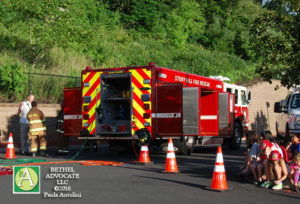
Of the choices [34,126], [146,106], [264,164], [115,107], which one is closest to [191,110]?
[146,106]

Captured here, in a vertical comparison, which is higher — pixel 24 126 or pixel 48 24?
pixel 48 24

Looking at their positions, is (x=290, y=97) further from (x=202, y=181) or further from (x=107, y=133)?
(x=202, y=181)

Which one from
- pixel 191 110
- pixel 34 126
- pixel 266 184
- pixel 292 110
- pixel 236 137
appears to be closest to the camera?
pixel 266 184

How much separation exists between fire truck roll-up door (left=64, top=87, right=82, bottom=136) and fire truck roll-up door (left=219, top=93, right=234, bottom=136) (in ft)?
18.1

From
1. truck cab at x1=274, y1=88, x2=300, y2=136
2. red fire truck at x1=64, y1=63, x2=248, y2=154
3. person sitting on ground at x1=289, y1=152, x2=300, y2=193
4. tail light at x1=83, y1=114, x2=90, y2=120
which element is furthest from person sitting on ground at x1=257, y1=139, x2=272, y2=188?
tail light at x1=83, y1=114, x2=90, y2=120

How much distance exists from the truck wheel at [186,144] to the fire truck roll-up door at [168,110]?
1.09 metres

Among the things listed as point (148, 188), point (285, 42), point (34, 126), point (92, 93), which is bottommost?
point (148, 188)

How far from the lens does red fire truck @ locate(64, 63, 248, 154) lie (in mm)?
15758

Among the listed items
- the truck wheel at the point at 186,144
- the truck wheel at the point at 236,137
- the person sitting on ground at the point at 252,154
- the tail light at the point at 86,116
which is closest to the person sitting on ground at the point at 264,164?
the person sitting on ground at the point at 252,154

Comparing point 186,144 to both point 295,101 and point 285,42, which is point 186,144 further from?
point 285,42

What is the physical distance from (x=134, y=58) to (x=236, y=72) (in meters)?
9.90

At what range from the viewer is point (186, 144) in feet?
56.7

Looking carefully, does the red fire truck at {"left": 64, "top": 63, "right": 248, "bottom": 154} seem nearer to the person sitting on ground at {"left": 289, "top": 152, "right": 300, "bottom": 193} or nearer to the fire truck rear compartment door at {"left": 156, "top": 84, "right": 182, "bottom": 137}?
the fire truck rear compartment door at {"left": 156, "top": 84, "right": 182, "bottom": 137}

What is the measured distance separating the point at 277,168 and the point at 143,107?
6858mm
